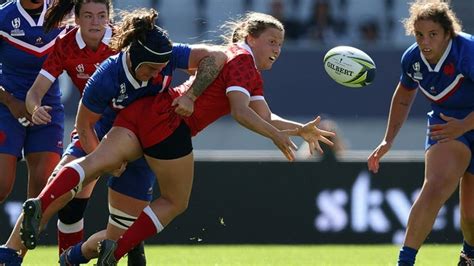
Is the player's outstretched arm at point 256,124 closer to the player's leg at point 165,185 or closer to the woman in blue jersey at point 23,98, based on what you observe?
the player's leg at point 165,185

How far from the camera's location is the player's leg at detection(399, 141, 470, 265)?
276 inches

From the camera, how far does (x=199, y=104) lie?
23.6 feet

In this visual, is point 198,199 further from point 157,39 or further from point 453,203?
point 157,39

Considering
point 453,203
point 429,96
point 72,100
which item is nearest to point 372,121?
point 72,100

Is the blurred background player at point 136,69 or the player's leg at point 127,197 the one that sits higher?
the blurred background player at point 136,69

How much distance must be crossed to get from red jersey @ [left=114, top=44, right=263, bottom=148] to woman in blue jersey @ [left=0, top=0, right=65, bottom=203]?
105cm

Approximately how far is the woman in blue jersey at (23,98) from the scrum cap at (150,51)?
118 cm

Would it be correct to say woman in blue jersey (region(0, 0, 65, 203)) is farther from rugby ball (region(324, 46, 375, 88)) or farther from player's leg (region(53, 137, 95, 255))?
rugby ball (region(324, 46, 375, 88))

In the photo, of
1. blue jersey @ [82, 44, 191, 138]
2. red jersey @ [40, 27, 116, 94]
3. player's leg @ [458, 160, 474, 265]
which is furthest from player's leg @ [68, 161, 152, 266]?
player's leg @ [458, 160, 474, 265]

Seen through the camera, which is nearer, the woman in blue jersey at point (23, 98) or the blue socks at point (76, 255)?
the blue socks at point (76, 255)

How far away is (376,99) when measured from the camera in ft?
57.9

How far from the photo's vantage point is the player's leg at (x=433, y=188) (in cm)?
702

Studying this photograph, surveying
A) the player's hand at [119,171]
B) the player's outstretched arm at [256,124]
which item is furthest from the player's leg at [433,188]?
the player's hand at [119,171]

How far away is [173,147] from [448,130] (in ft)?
5.60
